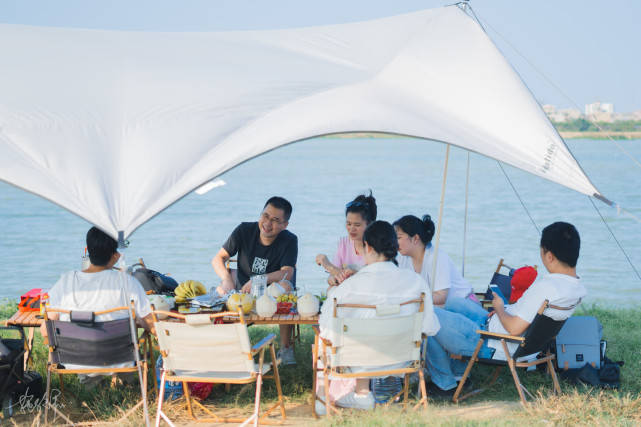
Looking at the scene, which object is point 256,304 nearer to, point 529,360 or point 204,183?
point 204,183

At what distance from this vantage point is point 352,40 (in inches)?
200

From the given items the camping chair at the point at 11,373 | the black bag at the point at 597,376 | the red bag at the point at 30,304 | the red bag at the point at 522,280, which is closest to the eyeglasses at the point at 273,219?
the red bag at the point at 30,304

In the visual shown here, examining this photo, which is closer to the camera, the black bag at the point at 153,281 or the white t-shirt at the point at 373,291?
the white t-shirt at the point at 373,291

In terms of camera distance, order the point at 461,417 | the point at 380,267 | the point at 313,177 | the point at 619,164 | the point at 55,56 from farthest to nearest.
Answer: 1. the point at 619,164
2. the point at 313,177
3. the point at 55,56
4. the point at 461,417
5. the point at 380,267

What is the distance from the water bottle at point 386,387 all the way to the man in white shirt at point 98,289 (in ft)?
4.48

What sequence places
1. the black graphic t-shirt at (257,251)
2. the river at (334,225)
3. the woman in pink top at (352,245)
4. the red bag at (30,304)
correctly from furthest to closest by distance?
the river at (334,225) → the black graphic t-shirt at (257,251) → the woman in pink top at (352,245) → the red bag at (30,304)

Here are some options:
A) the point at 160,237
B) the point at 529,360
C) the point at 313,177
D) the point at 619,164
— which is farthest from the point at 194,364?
the point at 619,164

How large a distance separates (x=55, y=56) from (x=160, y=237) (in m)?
10.7

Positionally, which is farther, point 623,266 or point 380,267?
point 623,266

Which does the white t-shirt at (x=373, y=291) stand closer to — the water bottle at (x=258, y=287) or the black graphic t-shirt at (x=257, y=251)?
the water bottle at (x=258, y=287)

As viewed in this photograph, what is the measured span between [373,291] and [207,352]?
0.91 metres

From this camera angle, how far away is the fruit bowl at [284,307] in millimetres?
4020

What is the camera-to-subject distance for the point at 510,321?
4.00 m

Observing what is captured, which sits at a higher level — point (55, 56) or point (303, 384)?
point (55, 56)
